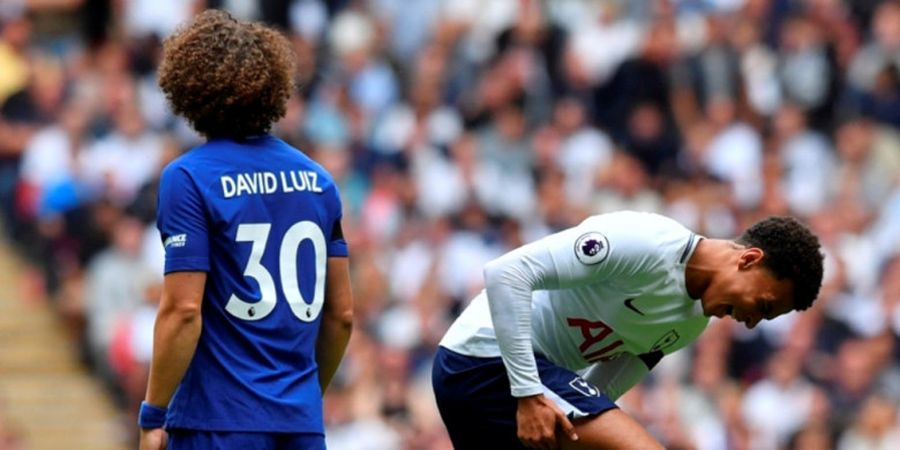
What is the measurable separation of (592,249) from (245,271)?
1.19 m

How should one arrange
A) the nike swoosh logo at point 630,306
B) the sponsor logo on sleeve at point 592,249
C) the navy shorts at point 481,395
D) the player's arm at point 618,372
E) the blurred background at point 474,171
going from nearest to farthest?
the sponsor logo on sleeve at point 592,249, the nike swoosh logo at point 630,306, the navy shorts at point 481,395, the player's arm at point 618,372, the blurred background at point 474,171

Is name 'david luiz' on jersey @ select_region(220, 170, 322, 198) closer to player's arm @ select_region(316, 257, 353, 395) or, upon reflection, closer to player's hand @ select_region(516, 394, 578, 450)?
player's arm @ select_region(316, 257, 353, 395)

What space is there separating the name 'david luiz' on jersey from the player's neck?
134 centimetres

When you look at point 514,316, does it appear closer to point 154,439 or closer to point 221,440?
point 221,440

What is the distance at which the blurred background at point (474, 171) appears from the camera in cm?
1302

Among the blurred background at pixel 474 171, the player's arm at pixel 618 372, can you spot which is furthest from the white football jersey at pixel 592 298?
the blurred background at pixel 474 171

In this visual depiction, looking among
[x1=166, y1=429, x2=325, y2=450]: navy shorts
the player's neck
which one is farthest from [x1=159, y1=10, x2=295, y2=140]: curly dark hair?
the player's neck

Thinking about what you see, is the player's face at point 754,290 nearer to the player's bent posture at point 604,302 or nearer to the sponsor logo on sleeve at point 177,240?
the player's bent posture at point 604,302

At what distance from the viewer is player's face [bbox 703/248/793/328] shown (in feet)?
20.6

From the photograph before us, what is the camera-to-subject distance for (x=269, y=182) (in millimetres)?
5828

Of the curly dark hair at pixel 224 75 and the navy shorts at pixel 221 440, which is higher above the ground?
the curly dark hair at pixel 224 75

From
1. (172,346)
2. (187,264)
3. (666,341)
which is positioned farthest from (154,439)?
(666,341)

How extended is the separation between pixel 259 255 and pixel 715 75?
10.7 meters

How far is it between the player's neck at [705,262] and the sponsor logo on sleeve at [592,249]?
350mm
